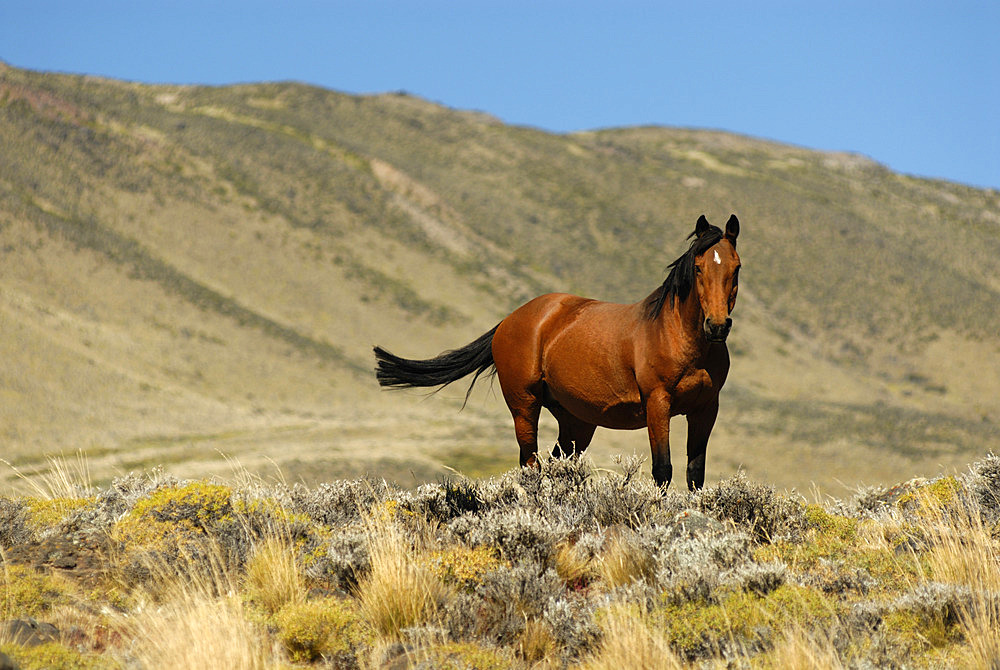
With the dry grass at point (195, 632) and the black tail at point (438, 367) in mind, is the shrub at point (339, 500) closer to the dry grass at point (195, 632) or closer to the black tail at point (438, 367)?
the black tail at point (438, 367)

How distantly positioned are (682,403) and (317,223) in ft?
189

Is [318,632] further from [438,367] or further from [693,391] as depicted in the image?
[438,367]

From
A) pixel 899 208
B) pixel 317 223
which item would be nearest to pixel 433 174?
pixel 317 223

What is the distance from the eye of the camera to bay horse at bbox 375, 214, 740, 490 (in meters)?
7.13

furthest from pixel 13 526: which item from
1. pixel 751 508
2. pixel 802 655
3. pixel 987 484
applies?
pixel 987 484

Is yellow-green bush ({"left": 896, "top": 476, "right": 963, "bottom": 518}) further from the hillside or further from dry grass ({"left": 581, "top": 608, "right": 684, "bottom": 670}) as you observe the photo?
the hillside

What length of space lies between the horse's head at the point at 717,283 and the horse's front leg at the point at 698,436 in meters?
0.84

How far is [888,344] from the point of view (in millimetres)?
65875

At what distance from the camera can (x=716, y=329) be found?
22.2ft

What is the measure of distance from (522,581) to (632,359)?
2.51 metres

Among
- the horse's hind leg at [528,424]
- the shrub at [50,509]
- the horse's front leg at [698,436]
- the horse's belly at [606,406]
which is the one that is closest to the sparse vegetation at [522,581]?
the shrub at [50,509]

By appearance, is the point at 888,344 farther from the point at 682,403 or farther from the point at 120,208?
the point at 682,403

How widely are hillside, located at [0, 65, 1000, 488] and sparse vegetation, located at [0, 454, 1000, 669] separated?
65.7ft

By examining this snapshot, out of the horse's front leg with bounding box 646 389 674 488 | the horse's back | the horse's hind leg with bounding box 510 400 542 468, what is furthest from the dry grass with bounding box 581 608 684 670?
the horse's hind leg with bounding box 510 400 542 468
